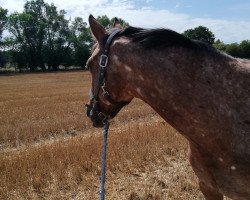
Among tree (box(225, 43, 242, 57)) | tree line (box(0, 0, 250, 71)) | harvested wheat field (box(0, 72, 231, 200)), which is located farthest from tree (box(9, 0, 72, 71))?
harvested wheat field (box(0, 72, 231, 200))

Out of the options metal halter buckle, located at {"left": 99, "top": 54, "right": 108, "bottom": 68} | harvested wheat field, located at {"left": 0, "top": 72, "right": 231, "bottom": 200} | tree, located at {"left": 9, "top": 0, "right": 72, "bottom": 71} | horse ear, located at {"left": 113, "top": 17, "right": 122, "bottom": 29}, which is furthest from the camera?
tree, located at {"left": 9, "top": 0, "right": 72, "bottom": 71}

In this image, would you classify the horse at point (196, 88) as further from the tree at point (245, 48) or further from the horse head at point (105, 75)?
the tree at point (245, 48)

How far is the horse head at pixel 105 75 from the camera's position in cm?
280

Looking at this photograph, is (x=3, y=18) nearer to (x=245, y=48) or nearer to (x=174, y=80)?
(x=245, y=48)

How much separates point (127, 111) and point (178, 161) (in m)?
7.15

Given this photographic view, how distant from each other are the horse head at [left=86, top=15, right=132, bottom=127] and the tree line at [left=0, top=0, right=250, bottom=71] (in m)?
63.0

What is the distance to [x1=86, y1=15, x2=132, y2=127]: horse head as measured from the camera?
2797mm

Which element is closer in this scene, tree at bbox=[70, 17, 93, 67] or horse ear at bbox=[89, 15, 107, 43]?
horse ear at bbox=[89, 15, 107, 43]

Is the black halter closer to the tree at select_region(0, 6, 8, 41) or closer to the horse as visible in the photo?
the horse

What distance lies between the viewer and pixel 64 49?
255 feet

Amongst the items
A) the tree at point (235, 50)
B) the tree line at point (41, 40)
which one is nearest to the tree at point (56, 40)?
the tree line at point (41, 40)

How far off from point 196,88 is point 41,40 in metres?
79.1

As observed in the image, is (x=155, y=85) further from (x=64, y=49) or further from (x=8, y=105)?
(x=64, y=49)

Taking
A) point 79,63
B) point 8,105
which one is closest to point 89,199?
point 8,105
